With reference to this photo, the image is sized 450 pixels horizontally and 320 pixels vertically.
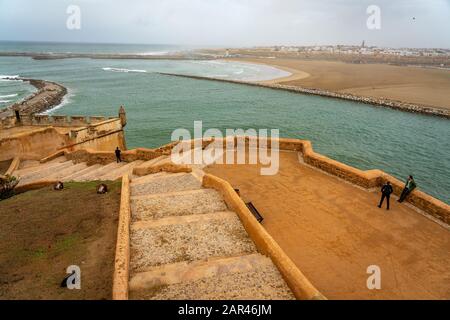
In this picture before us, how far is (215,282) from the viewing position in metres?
6.21

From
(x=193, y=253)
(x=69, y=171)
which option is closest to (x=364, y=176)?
(x=193, y=253)

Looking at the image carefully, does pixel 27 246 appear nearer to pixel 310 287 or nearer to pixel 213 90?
pixel 310 287

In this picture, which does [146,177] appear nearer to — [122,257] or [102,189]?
[102,189]

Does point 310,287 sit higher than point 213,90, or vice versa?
point 213,90

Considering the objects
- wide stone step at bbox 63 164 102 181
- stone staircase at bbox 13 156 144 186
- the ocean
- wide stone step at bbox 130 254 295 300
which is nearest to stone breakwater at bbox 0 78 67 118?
the ocean

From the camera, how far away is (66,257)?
7.28 metres

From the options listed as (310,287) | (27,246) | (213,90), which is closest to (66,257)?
(27,246)

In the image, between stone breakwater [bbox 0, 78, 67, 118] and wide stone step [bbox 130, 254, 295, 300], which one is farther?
stone breakwater [bbox 0, 78, 67, 118]

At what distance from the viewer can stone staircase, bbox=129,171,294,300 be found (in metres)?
6.03

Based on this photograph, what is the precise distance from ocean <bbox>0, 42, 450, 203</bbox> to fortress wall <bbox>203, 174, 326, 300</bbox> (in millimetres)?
15588

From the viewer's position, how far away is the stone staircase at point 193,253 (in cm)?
603

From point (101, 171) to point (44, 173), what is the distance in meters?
2.98

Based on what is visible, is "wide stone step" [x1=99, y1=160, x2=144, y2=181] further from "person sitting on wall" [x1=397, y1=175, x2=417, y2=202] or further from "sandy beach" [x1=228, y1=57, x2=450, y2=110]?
"sandy beach" [x1=228, y1=57, x2=450, y2=110]
